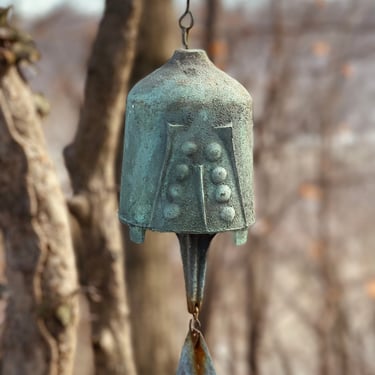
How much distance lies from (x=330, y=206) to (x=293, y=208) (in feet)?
1.59

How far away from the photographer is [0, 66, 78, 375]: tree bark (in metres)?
2.94

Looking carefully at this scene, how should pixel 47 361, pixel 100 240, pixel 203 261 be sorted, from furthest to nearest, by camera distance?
pixel 100 240 → pixel 47 361 → pixel 203 261

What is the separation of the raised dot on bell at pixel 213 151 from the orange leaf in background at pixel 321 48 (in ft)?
19.3

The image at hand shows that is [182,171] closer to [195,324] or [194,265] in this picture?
[194,265]

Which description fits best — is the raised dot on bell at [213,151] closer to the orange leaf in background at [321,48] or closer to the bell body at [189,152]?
the bell body at [189,152]

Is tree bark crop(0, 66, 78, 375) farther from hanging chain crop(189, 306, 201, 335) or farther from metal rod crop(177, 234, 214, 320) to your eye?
metal rod crop(177, 234, 214, 320)

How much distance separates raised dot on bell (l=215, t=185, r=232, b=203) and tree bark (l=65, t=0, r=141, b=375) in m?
1.60

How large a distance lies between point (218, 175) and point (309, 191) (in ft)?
19.5

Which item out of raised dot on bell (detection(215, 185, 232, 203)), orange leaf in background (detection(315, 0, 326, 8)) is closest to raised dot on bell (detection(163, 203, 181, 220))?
raised dot on bell (detection(215, 185, 232, 203))

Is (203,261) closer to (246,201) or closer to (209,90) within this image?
(246,201)

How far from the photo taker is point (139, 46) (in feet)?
16.8

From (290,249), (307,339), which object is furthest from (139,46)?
(307,339)

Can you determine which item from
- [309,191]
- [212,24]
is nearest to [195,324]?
[212,24]

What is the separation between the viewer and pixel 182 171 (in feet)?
6.12
